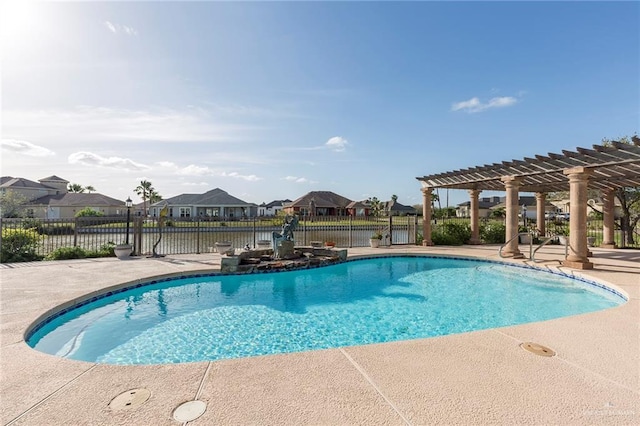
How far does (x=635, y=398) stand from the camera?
8.95 feet

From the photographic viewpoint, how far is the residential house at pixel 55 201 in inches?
1647

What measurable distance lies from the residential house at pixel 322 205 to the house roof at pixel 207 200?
7.86 m

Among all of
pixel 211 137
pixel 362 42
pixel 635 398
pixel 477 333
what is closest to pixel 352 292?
pixel 477 333

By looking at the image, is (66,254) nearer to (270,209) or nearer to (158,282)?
(158,282)

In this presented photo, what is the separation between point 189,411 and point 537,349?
13.5ft

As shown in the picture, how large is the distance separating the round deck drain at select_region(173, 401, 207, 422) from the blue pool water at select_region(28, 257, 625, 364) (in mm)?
2191

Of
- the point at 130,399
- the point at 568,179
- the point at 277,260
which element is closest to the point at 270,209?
the point at 277,260

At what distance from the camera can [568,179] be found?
12766 millimetres

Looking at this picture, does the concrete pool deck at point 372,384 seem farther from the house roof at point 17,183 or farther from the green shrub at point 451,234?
the house roof at point 17,183

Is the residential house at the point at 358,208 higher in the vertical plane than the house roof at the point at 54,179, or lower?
lower

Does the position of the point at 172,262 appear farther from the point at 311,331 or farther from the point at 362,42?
the point at 362,42

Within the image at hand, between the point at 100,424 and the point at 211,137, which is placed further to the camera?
the point at 211,137

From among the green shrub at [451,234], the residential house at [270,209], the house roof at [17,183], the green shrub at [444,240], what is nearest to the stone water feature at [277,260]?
the green shrub at [444,240]

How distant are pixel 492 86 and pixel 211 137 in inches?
583
